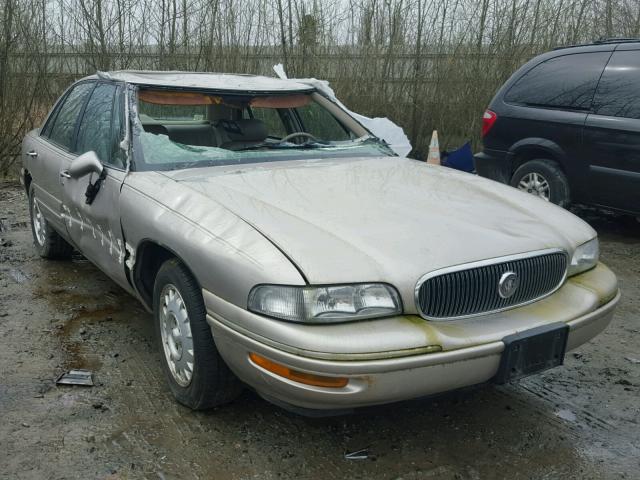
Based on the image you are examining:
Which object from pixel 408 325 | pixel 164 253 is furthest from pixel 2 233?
pixel 408 325

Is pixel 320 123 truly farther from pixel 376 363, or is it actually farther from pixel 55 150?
pixel 376 363

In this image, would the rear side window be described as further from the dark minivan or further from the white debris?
the white debris

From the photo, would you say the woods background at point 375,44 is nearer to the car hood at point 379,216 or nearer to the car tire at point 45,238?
the car tire at point 45,238

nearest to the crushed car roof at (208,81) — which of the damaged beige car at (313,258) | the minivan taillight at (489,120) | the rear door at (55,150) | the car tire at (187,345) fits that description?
the damaged beige car at (313,258)

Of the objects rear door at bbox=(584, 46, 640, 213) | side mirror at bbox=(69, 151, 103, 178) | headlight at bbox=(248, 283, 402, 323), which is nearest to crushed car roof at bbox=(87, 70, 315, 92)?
side mirror at bbox=(69, 151, 103, 178)

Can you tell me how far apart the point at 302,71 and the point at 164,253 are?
8271 millimetres

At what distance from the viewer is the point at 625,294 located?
492 cm

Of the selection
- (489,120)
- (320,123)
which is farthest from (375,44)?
(320,123)

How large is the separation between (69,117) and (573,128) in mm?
4563

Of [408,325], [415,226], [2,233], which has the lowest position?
[2,233]

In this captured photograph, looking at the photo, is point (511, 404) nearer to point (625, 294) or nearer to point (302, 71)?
point (625, 294)

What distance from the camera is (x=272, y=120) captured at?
445 centimetres

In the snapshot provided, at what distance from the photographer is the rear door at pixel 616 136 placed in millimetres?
5824

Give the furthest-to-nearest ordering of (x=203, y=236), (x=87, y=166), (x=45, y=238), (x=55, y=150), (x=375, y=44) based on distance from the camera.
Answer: (x=375, y=44)
(x=45, y=238)
(x=55, y=150)
(x=87, y=166)
(x=203, y=236)
